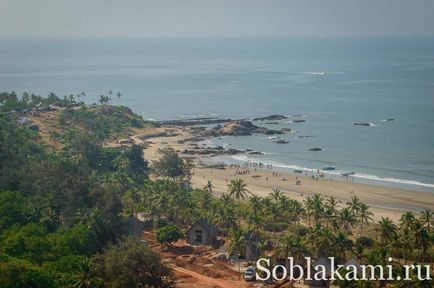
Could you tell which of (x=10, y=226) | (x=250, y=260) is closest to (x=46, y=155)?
(x=10, y=226)

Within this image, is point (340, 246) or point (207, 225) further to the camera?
point (207, 225)

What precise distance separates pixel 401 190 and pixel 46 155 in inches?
1850

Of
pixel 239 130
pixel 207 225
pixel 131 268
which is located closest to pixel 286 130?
pixel 239 130

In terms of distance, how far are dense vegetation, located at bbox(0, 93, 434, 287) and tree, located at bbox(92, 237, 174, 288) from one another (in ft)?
0.22

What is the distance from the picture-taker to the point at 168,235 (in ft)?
186

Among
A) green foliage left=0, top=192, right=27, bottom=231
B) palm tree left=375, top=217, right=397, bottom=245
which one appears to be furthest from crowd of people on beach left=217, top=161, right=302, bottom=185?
green foliage left=0, top=192, right=27, bottom=231

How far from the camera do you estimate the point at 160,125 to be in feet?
438

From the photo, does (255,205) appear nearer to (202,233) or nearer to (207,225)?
(207,225)

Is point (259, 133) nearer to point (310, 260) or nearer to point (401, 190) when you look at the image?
point (401, 190)

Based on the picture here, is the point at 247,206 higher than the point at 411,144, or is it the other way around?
the point at 411,144

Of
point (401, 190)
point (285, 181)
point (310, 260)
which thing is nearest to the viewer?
point (310, 260)

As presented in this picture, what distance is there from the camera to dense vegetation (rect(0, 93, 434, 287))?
4156 centimetres

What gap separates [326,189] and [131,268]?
47.0 meters

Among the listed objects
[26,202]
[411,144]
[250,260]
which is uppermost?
[411,144]
